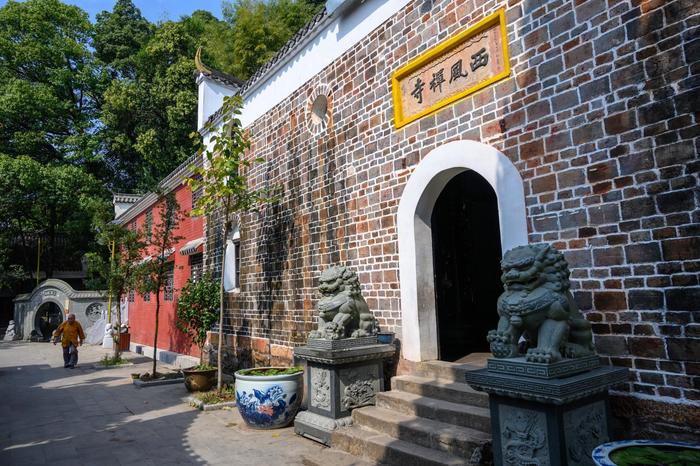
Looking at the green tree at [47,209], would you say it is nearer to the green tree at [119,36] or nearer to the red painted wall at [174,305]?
the red painted wall at [174,305]

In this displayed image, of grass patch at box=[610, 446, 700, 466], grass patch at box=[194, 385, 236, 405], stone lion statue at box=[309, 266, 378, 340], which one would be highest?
stone lion statue at box=[309, 266, 378, 340]

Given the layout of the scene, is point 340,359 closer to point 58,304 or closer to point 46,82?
point 58,304

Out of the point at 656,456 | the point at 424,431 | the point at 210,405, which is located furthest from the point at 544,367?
the point at 210,405

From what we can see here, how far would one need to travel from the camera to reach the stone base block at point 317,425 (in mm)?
4988

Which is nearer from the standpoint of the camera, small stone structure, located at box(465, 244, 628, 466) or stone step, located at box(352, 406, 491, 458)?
small stone structure, located at box(465, 244, 628, 466)

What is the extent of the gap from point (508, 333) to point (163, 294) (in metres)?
13.6

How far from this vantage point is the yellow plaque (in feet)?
14.6

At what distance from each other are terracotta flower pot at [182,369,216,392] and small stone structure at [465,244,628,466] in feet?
20.5

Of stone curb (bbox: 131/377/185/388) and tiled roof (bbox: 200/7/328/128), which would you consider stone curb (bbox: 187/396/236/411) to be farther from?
tiled roof (bbox: 200/7/328/128)

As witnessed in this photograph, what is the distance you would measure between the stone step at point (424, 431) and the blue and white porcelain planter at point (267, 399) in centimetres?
107

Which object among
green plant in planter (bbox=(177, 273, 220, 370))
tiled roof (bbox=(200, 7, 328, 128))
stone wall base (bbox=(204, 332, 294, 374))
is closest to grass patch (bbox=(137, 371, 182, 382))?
stone wall base (bbox=(204, 332, 294, 374))

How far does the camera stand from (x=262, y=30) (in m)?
18.0

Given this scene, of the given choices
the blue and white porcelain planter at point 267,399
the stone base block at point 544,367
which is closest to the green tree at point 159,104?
the blue and white porcelain planter at point 267,399

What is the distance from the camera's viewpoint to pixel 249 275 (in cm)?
888
